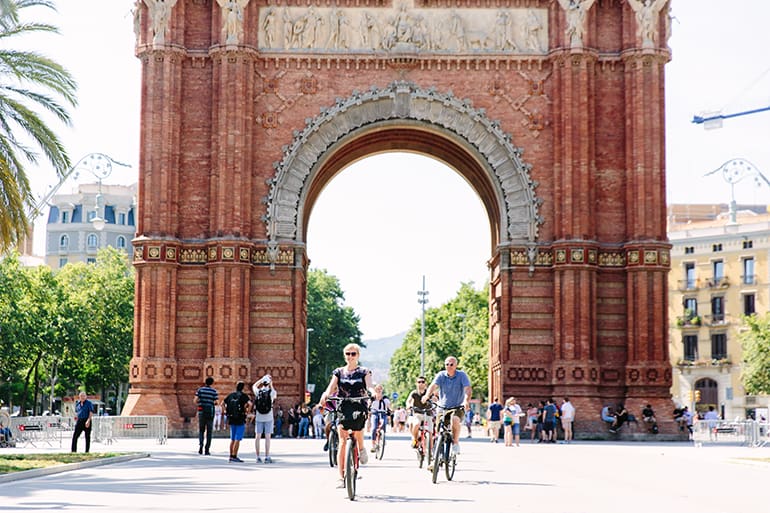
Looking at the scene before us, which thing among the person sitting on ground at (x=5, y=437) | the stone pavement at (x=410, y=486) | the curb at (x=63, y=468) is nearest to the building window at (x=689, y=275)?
the stone pavement at (x=410, y=486)

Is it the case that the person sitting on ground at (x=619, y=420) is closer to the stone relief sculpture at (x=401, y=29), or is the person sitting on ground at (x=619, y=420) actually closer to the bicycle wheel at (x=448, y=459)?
the stone relief sculpture at (x=401, y=29)

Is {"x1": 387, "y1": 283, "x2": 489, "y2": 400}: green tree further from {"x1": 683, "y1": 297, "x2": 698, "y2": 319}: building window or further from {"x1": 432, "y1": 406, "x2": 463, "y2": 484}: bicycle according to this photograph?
{"x1": 432, "y1": 406, "x2": 463, "y2": 484}: bicycle

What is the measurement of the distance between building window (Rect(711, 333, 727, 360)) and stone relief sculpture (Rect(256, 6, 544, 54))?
44905 mm

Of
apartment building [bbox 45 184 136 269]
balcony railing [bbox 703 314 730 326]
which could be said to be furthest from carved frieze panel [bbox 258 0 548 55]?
apartment building [bbox 45 184 136 269]

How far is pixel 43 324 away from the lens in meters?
63.0

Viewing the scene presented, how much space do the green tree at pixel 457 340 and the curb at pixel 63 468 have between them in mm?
63944

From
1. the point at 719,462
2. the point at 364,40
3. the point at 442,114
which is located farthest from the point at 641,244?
the point at 719,462

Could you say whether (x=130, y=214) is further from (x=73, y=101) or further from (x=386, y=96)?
(x=73, y=101)

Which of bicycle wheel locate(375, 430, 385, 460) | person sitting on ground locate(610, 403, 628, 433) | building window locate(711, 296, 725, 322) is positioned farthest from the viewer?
building window locate(711, 296, 725, 322)

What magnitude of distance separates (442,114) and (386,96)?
200 centimetres

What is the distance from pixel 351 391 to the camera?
680 inches

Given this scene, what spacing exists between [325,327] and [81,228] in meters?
30.2

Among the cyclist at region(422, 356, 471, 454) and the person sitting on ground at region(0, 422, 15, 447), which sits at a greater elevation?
the cyclist at region(422, 356, 471, 454)

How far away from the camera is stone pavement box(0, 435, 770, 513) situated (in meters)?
15.4
